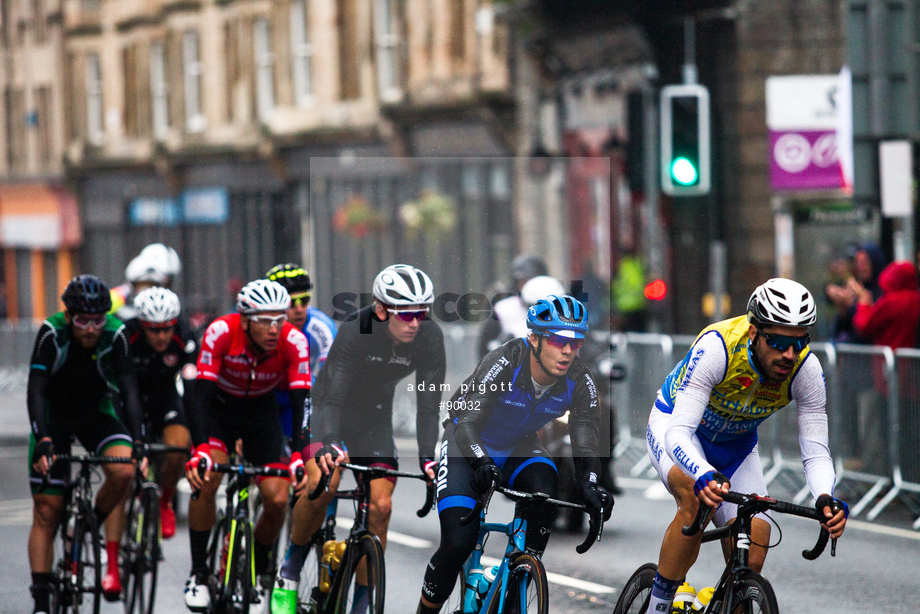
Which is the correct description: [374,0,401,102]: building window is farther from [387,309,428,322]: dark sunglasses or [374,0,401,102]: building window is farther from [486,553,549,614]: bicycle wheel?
[486,553,549,614]: bicycle wheel

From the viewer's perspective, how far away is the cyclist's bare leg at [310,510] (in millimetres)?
7070

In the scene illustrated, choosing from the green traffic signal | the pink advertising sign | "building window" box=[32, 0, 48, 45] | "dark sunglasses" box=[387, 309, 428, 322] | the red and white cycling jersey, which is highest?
"building window" box=[32, 0, 48, 45]

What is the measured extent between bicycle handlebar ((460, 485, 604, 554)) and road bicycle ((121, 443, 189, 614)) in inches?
99.7

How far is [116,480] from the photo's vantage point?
7.88m

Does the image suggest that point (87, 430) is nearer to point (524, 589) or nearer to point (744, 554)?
point (524, 589)

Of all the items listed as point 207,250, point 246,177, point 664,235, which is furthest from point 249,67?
point 664,235

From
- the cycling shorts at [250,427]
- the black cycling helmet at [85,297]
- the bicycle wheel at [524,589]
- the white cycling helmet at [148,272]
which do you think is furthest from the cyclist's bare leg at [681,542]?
the white cycling helmet at [148,272]

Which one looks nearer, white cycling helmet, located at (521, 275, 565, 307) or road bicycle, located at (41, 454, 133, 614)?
road bicycle, located at (41, 454, 133, 614)

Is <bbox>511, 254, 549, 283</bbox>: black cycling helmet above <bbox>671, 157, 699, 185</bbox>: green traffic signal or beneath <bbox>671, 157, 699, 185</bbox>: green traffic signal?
beneath

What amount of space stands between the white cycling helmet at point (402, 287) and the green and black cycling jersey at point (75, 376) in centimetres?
193

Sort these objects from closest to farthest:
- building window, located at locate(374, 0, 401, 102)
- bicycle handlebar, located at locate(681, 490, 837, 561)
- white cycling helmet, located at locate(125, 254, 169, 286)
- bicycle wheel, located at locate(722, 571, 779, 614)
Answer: bicycle wheel, located at locate(722, 571, 779, 614), bicycle handlebar, located at locate(681, 490, 837, 561), white cycling helmet, located at locate(125, 254, 169, 286), building window, located at locate(374, 0, 401, 102)

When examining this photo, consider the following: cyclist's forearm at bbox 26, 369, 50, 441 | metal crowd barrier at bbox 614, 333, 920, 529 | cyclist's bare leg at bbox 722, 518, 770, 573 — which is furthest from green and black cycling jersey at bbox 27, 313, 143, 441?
metal crowd barrier at bbox 614, 333, 920, 529

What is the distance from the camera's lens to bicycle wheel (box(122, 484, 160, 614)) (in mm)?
7805

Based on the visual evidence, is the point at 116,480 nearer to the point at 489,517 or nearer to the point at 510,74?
the point at 489,517
